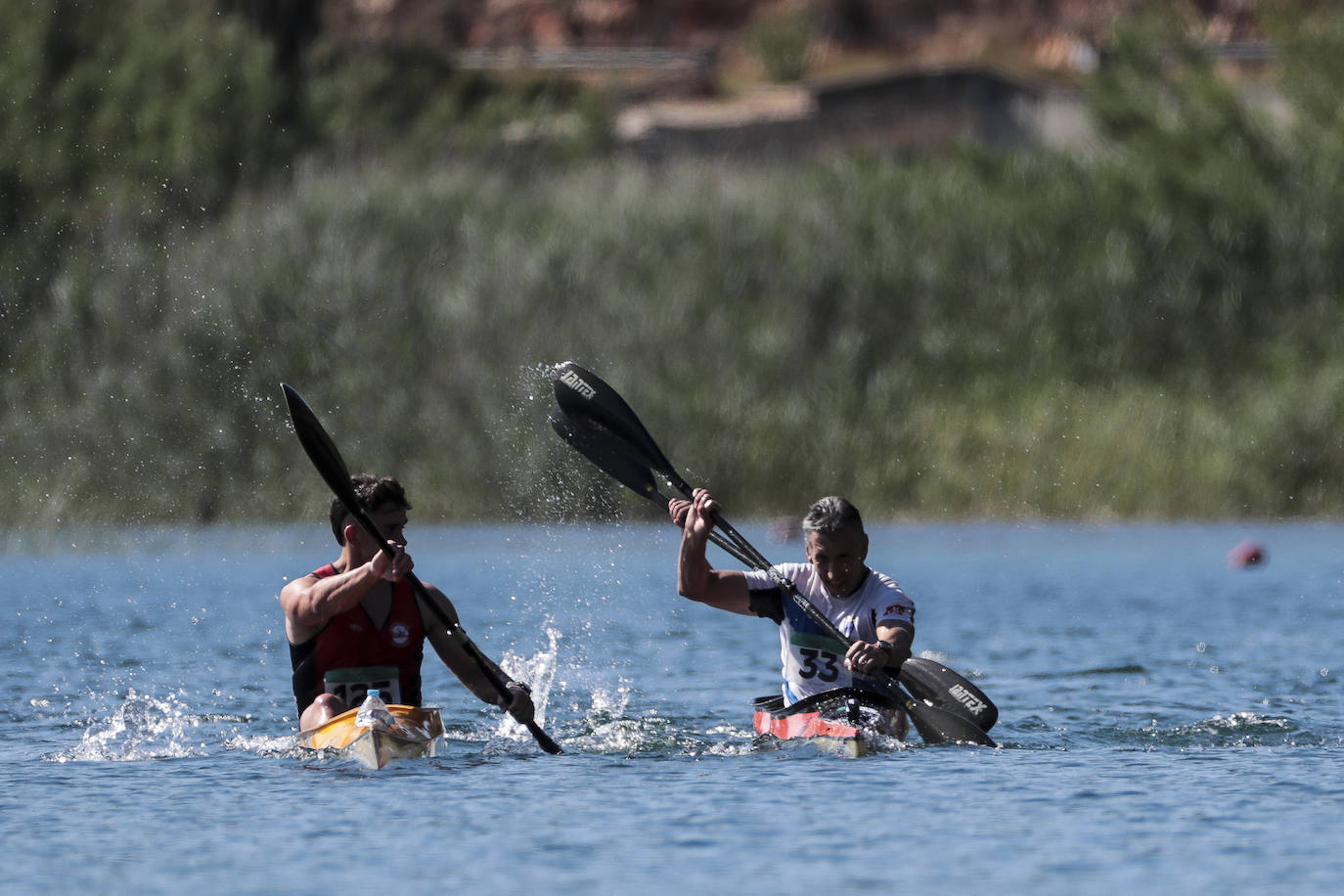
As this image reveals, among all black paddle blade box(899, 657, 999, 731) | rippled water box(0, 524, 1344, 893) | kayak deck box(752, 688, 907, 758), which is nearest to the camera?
rippled water box(0, 524, 1344, 893)

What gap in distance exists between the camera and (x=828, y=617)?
37.3 feet

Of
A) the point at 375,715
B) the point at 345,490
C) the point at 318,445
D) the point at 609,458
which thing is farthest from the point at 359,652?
the point at 609,458

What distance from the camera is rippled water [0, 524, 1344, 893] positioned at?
29.3 ft

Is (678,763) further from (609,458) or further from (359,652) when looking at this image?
(609,458)

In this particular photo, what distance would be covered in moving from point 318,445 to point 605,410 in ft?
6.71

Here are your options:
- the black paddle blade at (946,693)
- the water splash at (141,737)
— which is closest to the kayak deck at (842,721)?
the black paddle blade at (946,693)

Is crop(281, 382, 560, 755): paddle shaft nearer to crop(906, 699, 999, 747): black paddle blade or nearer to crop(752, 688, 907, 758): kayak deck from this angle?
crop(752, 688, 907, 758): kayak deck

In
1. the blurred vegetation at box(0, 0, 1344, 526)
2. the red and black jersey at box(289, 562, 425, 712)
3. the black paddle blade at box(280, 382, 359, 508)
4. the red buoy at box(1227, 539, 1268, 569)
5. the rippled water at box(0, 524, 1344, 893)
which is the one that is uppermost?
the blurred vegetation at box(0, 0, 1344, 526)

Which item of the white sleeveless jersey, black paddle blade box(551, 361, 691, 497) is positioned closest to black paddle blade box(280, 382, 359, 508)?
black paddle blade box(551, 361, 691, 497)

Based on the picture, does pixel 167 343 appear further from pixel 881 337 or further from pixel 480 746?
pixel 480 746

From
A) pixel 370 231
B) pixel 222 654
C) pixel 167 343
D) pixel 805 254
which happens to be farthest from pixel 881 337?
pixel 222 654

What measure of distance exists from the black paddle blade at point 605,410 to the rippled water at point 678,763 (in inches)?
62.5

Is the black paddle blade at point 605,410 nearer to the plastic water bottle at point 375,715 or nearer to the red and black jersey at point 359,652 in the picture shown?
the red and black jersey at point 359,652

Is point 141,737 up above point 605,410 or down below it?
below
